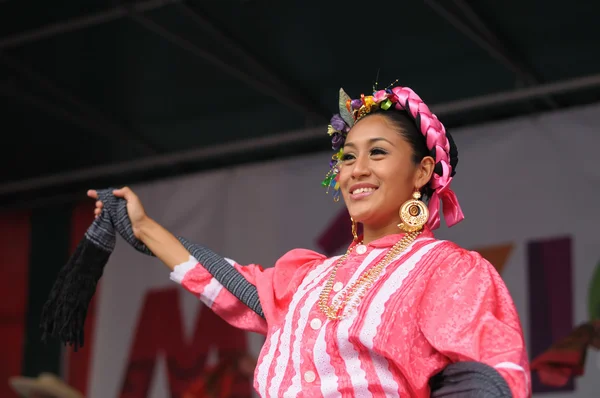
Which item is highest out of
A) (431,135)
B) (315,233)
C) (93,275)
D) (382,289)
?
(315,233)

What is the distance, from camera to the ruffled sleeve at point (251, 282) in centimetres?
270

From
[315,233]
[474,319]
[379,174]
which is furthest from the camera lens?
[315,233]

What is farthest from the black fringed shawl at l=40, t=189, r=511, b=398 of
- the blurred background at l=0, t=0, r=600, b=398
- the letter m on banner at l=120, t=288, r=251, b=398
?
the letter m on banner at l=120, t=288, r=251, b=398

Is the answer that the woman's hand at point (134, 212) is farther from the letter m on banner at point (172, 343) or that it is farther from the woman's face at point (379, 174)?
the letter m on banner at point (172, 343)

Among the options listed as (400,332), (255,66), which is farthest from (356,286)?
(255,66)

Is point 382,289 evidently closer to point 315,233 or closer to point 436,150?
point 436,150

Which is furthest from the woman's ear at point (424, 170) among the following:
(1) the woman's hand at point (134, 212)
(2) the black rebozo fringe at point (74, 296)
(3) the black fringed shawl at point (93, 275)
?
(2) the black rebozo fringe at point (74, 296)

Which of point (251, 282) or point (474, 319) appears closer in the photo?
point (474, 319)

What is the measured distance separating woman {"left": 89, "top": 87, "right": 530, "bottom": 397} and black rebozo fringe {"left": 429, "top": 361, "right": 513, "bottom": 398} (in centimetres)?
2

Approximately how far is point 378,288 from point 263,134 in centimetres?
306

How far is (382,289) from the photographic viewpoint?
7.82ft

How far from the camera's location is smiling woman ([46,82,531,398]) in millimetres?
2215

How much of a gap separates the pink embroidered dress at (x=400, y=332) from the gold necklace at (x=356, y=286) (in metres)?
0.02

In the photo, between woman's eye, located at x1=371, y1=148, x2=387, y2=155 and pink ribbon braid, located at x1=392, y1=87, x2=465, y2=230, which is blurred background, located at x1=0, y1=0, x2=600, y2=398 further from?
woman's eye, located at x1=371, y1=148, x2=387, y2=155
